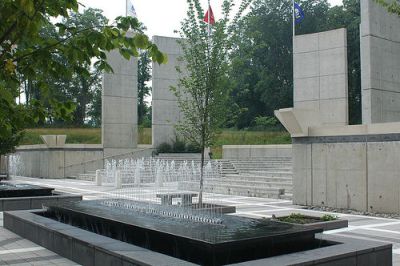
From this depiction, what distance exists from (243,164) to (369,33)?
1246cm

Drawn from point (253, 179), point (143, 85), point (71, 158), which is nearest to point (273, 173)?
point (253, 179)

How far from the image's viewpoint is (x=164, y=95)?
1325 inches

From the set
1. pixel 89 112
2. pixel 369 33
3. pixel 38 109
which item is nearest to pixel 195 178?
pixel 369 33

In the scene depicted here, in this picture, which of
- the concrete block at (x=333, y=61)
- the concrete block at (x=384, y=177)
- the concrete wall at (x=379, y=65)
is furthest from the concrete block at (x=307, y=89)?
the concrete block at (x=384, y=177)

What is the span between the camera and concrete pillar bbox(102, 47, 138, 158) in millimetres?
31516

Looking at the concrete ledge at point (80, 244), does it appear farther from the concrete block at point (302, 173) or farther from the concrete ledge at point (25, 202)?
the concrete block at point (302, 173)

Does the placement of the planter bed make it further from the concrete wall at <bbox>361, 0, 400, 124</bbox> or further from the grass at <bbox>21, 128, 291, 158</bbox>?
the grass at <bbox>21, 128, 291, 158</bbox>

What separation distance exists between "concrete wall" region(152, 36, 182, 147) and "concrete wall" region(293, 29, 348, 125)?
14.1 meters

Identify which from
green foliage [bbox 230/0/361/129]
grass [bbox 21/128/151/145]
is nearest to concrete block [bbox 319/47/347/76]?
grass [bbox 21/128/151/145]

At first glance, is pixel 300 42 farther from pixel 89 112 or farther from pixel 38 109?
pixel 89 112

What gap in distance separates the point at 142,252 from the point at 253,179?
16359 mm

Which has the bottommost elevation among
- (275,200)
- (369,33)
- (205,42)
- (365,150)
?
(275,200)

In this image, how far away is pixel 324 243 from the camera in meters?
6.83

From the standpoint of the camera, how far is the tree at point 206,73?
42.8ft
